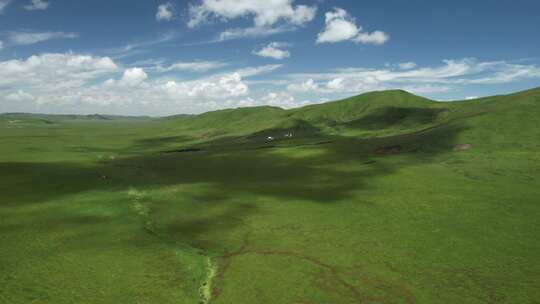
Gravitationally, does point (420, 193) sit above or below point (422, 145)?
below

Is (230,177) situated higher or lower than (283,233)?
higher

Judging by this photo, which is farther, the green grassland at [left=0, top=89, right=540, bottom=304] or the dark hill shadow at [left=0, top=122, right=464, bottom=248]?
the dark hill shadow at [left=0, top=122, right=464, bottom=248]

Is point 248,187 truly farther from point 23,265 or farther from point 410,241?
point 23,265

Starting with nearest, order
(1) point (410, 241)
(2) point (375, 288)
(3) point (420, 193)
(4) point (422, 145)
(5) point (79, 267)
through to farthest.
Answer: (2) point (375, 288), (5) point (79, 267), (1) point (410, 241), (3) point (420, 193), (4) point (422, 145)

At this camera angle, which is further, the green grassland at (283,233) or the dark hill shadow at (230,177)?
the dark hill shadow at (230,177)

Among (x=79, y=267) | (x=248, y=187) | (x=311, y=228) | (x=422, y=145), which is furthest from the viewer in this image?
(x=422, y=145)

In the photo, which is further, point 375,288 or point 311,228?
point 311,228

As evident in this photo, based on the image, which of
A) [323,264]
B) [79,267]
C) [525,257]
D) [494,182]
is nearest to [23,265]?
[79,267]

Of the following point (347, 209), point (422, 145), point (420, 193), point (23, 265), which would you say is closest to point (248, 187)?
point (347, 209)

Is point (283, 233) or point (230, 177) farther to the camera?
point (230, 177)
